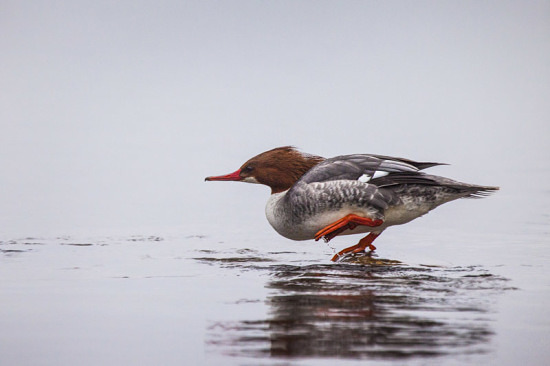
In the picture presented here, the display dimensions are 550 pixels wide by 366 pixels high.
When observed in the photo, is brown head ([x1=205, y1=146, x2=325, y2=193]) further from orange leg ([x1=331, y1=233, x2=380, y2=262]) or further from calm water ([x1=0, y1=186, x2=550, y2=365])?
orange leg ([x1=331, y1=233, x2=380, y2=262])

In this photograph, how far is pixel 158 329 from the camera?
3.46m

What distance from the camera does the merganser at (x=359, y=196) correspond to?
5613mm

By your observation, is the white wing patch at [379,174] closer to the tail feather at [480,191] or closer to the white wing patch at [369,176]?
the white wing patch at [369,176]

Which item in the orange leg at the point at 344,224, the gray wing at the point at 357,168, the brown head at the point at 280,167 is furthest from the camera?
the brown head at the point at 280,167

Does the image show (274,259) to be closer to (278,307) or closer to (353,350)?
(278,307)

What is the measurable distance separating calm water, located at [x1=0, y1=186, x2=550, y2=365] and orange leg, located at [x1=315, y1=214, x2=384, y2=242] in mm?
173

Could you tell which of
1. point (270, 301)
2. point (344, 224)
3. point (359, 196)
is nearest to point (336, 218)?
point (344, 224)

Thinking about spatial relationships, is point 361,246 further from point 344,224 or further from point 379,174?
point 379,174

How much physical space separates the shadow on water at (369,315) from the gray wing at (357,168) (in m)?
0.87

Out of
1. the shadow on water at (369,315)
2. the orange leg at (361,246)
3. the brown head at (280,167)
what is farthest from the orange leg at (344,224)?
the brown head at (280,167)

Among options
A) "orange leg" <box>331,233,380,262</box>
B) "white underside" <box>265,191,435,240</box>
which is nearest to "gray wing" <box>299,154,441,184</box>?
"white underside" <box>265,191,435,240</box>

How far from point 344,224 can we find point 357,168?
1.37 feet

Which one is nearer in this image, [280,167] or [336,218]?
[336,218]

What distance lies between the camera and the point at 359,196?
559 centimetres
